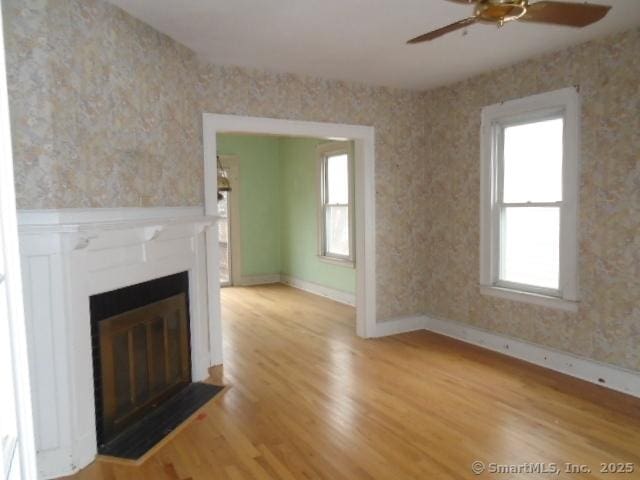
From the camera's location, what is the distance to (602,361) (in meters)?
3.57

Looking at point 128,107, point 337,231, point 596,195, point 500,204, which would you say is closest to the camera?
point 128,107

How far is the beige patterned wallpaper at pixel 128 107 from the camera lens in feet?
7.81

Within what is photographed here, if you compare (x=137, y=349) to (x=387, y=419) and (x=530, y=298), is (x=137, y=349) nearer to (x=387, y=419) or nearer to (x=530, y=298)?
(x=387, y=419)

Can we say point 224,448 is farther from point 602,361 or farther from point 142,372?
point 602,361

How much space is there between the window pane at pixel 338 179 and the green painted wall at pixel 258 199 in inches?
64.2

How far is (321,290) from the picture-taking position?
7242 millimetres

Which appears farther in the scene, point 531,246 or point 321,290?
point 321,290

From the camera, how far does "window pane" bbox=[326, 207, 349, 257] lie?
6777 millimetres

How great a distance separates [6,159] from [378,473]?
2268mm

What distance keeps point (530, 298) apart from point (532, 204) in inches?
32.3

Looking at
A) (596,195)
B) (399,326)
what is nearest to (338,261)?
(399,326)

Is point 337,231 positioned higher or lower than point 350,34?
lower

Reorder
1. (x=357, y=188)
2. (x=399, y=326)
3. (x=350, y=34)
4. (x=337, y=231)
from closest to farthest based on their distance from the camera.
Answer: (x=350, y=34), (x=357, y=188), (x=399, y=326), (x=337, y=231)

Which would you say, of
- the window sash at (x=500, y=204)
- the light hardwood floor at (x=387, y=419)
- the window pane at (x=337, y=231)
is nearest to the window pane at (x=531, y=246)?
the window sash at (x=500, y=204)
